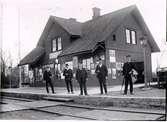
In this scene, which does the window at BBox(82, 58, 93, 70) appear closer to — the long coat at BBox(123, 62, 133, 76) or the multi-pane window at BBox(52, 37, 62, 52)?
the long coat at BBox(123, 62, 133, 76)

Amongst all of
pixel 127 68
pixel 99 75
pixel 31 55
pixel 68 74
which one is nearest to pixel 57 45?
pixel 31 55

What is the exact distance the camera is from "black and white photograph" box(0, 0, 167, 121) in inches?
229

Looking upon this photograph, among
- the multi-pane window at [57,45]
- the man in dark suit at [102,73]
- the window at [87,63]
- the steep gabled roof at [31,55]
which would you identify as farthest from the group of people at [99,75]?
the multi-pane window at [57,45]

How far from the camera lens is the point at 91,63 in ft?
31.0

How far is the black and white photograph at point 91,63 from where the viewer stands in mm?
5828

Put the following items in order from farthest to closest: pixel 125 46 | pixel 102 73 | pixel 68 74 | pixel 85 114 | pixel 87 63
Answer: pixel 87 63 → pixel 68 74 → pixel 125 46 → pixel 102 73 → pixel 85 114

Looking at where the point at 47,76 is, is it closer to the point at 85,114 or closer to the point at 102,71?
the point at 102,71

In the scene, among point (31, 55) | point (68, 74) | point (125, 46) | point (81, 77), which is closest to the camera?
point (125, 46)

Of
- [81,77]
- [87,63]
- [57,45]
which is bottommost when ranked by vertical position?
[81,77]

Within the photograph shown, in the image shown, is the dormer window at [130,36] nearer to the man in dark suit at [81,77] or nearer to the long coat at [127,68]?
the long coat at [127,68]

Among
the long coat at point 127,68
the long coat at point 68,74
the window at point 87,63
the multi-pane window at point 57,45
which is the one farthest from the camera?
the multi-pane window at point 57,45

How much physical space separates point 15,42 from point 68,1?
2053 mm

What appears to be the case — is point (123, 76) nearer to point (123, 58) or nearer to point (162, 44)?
point (123, 58)

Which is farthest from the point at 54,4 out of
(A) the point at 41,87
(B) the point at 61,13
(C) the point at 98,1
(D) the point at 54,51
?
(D) the point at 54,51
